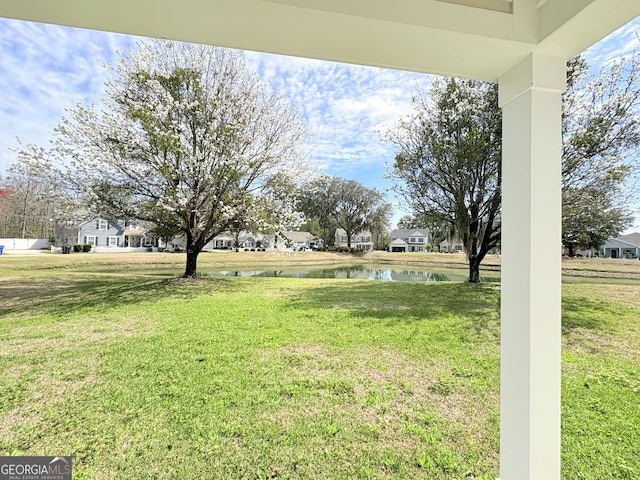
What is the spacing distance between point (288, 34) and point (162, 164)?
426 cm

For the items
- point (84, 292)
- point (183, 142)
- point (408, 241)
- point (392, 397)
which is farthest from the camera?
point (408, 241)

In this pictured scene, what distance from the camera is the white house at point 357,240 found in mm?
10242

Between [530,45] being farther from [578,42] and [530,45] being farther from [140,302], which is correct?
[140,302]

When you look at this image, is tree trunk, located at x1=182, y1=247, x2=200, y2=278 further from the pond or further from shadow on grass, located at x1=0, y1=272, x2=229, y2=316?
the pond

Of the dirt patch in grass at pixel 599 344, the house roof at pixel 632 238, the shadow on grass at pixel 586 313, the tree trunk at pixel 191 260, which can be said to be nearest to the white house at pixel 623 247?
the house roof at pixel 632 238

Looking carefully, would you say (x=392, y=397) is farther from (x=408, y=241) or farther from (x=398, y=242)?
(x=398, y=242)

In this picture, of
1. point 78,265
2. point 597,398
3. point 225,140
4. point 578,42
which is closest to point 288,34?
point 578,42

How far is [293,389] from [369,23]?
65.5 inches

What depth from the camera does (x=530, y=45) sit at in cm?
85

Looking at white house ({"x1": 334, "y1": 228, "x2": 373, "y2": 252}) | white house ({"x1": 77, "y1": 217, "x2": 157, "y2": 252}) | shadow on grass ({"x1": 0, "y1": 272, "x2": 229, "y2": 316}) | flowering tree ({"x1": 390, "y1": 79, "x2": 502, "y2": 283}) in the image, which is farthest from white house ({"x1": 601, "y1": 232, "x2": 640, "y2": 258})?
white house ({"x1": 334, "y1": 228, "x2": 373, "y2": 252})

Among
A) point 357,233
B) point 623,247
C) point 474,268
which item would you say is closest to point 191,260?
point 474,268

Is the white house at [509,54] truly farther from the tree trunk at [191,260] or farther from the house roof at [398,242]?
the house roof at [398,242]

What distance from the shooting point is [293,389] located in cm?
166

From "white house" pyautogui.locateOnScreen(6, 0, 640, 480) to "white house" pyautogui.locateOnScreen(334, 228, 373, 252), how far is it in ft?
30.1
